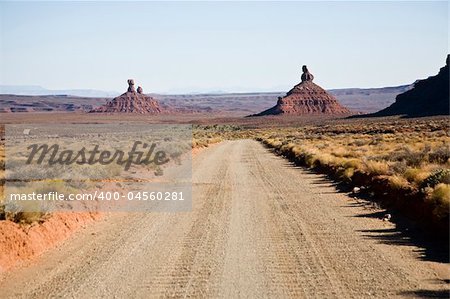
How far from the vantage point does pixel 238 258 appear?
9.32 m

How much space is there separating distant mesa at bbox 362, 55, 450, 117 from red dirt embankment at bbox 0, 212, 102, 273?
10591 centimetres

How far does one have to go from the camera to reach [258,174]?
2352 cm

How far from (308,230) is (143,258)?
168 inches

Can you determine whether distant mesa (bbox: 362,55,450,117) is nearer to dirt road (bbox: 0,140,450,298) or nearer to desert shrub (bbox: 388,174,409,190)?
desert shrub (bbox: 388,174,409,190)

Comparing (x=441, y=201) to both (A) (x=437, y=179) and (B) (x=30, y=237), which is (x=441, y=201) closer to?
(A) (x=437, y=179)

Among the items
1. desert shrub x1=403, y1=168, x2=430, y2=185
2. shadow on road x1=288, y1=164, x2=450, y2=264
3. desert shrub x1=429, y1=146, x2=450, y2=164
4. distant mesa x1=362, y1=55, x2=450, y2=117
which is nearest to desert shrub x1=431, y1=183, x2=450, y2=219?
shadow on road x1=288, y1=164, x2=450, y2=264

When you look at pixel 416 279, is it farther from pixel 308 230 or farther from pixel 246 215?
pixel 246 215

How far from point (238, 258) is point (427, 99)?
420 feet

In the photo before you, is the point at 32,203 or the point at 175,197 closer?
the point at 32,203

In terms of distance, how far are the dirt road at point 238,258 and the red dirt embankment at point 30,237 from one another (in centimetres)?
32

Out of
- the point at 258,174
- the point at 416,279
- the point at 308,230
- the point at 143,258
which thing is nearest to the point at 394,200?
the point at 308,230

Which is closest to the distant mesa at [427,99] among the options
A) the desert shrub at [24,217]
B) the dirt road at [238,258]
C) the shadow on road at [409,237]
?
the shadow on road at [409,237]

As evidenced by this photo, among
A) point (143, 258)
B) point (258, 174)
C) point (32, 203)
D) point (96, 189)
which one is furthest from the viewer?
point (258, 174)

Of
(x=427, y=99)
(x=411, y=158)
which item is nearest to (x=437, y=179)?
(x=411, y=158)
